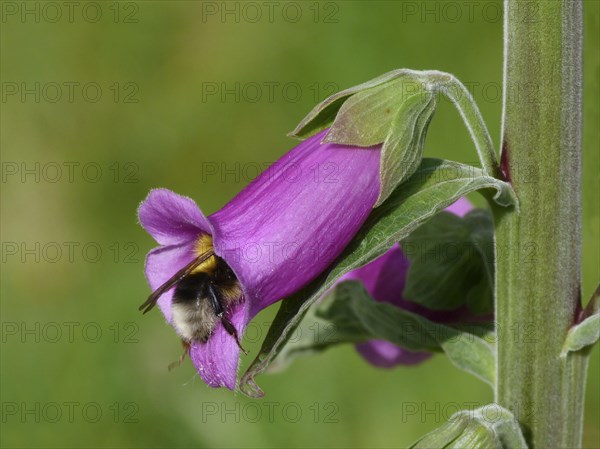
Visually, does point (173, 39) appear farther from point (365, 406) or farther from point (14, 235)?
point (365, 406)

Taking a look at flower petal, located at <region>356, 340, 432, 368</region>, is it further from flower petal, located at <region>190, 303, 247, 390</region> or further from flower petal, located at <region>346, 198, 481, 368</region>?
flower petal, located at <region>190, 303, 247, 390</region>

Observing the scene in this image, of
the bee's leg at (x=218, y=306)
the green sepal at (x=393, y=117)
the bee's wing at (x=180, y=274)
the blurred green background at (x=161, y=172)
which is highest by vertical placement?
the green sepal at (x=393, y=117)

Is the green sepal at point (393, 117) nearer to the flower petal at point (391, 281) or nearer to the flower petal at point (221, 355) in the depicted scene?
the flower petal at point (221, 355)

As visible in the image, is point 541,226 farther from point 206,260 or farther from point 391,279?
point 391,279

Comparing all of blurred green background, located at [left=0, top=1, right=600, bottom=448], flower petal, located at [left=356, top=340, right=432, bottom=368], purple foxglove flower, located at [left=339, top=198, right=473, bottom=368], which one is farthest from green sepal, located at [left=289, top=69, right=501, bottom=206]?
blurred green background, located at [left=0, top=1, right=600, bottom=448]

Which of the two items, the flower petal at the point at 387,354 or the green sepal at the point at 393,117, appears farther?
the flower petal at the point at 387,354

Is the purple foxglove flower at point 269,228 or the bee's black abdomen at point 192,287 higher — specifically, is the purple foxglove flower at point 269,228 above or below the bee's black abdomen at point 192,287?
above

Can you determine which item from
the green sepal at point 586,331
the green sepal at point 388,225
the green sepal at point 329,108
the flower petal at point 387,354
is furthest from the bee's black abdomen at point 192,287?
the flower petal at point 387,354

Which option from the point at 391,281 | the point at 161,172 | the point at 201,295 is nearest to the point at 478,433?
the point at 201,295
